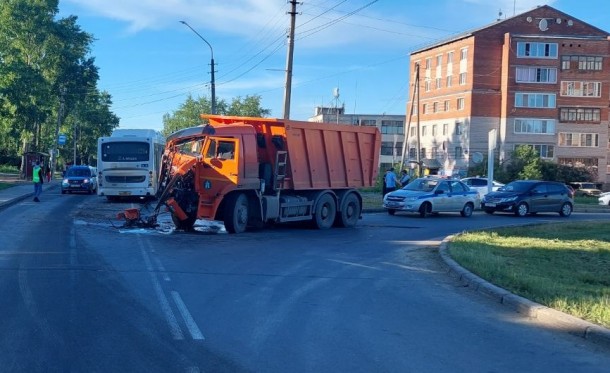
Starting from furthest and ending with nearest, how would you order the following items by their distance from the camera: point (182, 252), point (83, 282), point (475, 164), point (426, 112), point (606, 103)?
point (426, 112), point (606, 103), point (475, 164), point (182, 252), point (83, 282)

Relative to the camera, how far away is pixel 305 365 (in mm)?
6387

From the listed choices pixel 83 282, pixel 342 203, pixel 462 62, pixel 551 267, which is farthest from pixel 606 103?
pixel 83 282

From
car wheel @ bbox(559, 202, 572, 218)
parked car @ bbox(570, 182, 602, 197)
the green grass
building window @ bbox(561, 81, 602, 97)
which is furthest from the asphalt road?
building window @ bbox(561, 81, 602, 97)

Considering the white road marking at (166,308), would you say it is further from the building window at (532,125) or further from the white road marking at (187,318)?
the building window at (532,125)

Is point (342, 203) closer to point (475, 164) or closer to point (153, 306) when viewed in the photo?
point (153, 306)

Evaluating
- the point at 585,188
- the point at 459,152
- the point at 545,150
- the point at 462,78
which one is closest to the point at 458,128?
the point at 459,152

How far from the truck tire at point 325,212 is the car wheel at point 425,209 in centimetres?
532

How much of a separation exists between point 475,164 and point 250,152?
169 ft

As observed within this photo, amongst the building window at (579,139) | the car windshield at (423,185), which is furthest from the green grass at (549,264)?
the building window at (579,139)

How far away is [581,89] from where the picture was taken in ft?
234

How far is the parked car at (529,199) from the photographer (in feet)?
96.1

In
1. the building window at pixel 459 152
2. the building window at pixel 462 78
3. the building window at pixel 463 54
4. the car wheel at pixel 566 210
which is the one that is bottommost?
the car wheel at pixel 566 210

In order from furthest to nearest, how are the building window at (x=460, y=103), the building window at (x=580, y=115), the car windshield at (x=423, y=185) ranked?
the building window at (x=460, y=103)
the building window at (x=580, y=115)
the car windshield at (x=423, y=185)

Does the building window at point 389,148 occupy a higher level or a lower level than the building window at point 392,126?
lower
